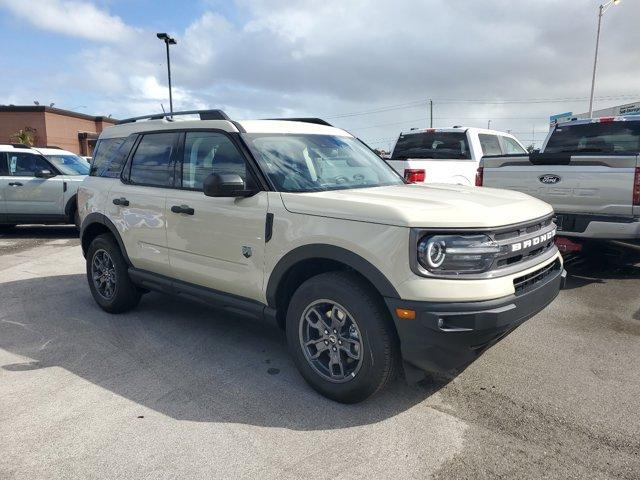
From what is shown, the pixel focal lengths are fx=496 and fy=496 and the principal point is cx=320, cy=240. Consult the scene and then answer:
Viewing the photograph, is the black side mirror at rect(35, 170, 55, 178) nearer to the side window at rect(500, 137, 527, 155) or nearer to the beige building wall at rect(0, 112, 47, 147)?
the side window at rect(500, 137, 527, 155)

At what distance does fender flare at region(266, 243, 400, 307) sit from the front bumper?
0.10 m

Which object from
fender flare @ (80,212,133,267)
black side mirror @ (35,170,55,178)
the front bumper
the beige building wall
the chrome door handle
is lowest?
the front bumper

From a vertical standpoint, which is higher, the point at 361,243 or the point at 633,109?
the point at 633,109

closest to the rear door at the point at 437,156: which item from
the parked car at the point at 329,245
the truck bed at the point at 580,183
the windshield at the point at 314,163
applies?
the truck bed at the point at 580,183

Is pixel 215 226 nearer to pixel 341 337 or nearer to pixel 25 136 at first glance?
pixel 341 337

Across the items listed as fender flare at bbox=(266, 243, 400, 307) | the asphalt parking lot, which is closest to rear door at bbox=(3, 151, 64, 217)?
the asphalt parking lot

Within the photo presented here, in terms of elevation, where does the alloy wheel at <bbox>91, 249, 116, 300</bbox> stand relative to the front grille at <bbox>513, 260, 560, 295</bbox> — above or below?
below

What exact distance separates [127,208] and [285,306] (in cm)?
214

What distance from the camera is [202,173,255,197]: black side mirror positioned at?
3.48 m

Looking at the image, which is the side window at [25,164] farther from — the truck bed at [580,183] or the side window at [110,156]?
the truck bed at [580,183]

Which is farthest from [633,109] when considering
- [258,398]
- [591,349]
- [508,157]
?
[258,398]

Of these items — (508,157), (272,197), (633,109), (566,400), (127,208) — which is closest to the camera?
(566,400)

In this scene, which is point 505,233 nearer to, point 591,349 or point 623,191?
point 591,349

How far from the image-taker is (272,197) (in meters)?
3.56
